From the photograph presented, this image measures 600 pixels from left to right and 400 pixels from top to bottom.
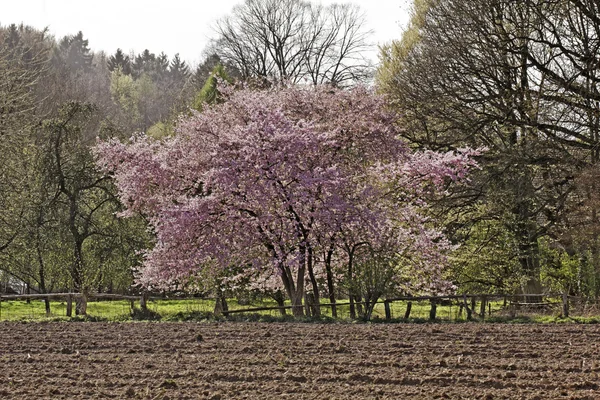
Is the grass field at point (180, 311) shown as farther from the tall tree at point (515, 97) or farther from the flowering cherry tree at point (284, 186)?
the tall tree at point (515, 97)

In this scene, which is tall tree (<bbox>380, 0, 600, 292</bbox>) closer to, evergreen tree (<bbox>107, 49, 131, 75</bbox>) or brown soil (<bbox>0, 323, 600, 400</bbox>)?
brown soil (<bbox>0, 323, 600, 400</bbox>)

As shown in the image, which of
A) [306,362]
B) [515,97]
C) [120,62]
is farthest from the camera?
[120,62]

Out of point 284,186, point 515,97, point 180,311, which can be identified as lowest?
point 180,311

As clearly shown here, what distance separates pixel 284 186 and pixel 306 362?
28.4ft

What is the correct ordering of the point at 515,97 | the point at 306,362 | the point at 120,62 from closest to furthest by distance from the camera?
the point at 306,362 → the point at 515,97 → the point at 120,62

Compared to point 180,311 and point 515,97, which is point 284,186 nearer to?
point 180,311

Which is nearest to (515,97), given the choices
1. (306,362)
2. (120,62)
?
(306,362)

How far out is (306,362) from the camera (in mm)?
12906

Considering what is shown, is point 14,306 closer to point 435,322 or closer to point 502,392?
point 435,322

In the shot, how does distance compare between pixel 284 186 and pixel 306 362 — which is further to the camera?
pixel 284 186

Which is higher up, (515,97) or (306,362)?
(515,97)

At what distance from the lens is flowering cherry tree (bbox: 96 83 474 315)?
20891mm

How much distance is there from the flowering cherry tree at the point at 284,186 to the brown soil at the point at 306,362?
339 cm

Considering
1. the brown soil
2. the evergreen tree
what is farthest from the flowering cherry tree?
the evergreen tree
